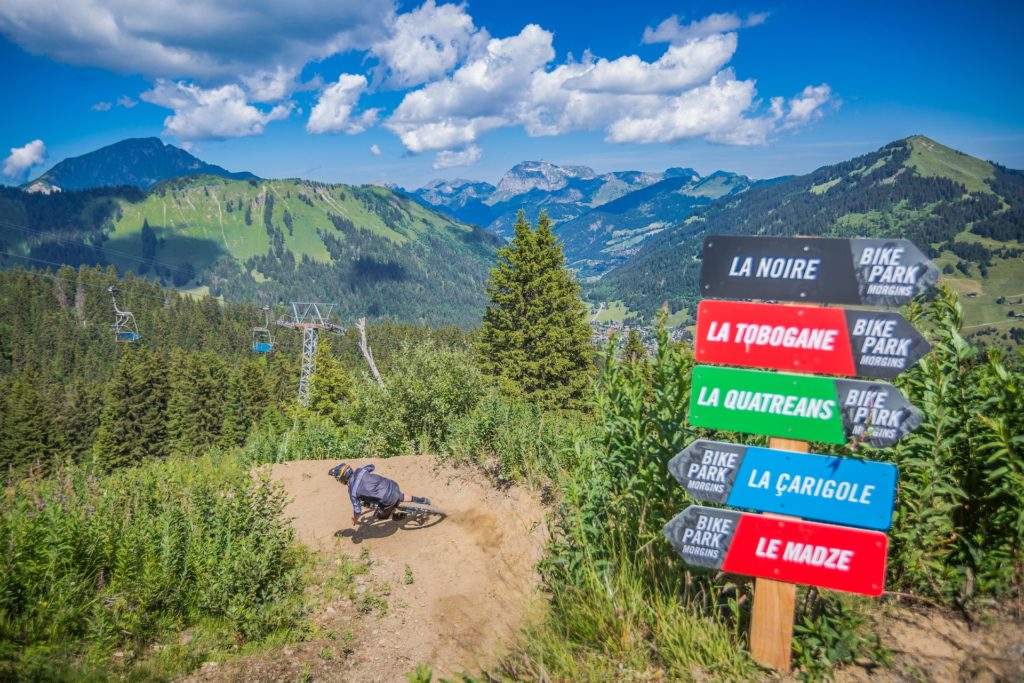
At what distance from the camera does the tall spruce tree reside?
3238 centimetres

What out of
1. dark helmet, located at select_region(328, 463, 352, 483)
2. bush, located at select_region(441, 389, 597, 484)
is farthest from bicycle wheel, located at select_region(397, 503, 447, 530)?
bush, located at select_region(441, 389, 597, 484)

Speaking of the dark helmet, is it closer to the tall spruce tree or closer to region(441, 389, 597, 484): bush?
region(441, 389, 597, 484): bush

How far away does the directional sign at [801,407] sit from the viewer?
3898 millimetres

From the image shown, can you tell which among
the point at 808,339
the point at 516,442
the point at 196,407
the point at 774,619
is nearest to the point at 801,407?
the point at 808,339

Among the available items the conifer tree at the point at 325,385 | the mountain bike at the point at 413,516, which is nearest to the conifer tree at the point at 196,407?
the conifer tree at the point at 325,385

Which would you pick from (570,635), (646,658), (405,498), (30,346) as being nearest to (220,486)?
(405,498)

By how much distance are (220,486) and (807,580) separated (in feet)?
26.7

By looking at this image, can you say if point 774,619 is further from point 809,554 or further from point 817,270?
point 817,270

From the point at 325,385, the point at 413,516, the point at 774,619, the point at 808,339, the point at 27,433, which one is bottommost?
the point at 27,433

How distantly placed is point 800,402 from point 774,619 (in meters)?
1.75

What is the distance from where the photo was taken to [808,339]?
13.5 ft

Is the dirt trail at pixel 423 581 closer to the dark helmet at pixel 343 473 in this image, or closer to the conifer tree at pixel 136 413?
the dark helmet at pixel 343 473

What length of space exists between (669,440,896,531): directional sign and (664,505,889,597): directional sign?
109mm

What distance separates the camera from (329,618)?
7.48 metres
